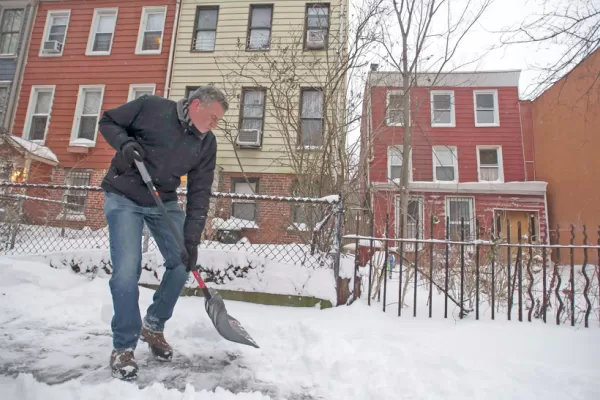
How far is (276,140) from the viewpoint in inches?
436

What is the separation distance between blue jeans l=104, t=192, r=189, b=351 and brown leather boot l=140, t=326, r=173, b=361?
0.04 meters

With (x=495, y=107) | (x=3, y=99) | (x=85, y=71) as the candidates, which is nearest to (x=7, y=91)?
(x=3, y=99)

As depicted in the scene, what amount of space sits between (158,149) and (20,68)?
14737 millimetres

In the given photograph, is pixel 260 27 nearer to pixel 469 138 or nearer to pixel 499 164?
pixel 469 138

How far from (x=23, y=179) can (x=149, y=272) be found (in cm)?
891

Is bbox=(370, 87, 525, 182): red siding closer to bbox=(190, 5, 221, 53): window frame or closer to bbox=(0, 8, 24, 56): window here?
bbox=(190, 5, 221, 53): window frame

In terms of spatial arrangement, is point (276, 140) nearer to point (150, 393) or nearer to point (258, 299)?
point (258, 299)

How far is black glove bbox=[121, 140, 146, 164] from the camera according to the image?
2.12 meters

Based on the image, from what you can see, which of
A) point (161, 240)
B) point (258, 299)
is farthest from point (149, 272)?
point (161, 240)

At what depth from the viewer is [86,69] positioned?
12367mm

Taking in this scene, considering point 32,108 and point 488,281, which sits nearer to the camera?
point 488,281

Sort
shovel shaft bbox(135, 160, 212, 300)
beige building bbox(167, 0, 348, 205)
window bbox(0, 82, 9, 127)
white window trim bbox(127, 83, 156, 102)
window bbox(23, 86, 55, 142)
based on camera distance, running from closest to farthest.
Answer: shovel shaft bbox(135, 160, 212, 300)
beige building bbox(167, 0, 348, 205)
white window trim bbox(127, 83, 156, 102)
window bbox(23, 86, 55, 142)
window bbox(0, 82, 9, 127)

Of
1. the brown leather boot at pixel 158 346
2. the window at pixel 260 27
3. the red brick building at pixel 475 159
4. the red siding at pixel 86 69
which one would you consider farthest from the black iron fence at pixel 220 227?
the red brick building at pixel 475 159

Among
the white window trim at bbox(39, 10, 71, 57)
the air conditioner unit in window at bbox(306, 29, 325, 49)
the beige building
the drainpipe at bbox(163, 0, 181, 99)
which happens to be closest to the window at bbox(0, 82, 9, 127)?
the white window trim at bbox(39, 10, 71, 57)
